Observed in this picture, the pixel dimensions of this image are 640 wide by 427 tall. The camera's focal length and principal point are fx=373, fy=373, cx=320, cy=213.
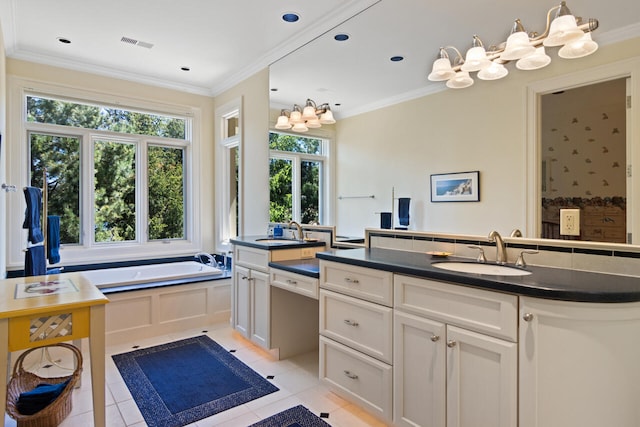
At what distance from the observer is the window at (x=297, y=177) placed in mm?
3119

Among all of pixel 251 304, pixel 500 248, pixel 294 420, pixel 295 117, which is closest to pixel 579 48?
pixel 500 248

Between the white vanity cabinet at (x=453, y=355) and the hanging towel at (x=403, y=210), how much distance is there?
→ 0.63m

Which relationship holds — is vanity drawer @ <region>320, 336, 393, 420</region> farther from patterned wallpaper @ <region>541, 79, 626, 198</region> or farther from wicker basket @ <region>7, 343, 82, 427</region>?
wicker basket @ <region>7, 343, 82, 427</region>

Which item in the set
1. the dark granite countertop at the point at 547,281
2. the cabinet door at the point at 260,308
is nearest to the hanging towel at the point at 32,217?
the cabinet door at the point at 260,308

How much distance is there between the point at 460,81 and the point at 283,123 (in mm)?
1866

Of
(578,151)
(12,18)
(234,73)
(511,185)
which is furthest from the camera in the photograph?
(234,73)

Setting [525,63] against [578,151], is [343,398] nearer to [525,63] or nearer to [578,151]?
[578,151]

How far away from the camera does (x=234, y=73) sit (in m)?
4.22

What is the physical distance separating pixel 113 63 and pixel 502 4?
3771 millimetres

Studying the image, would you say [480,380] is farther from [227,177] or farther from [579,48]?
[227,177]

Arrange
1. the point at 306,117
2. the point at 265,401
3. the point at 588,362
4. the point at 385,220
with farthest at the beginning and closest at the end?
1. the point at 306,117
2. the point at 385,220
3. the point at 265,401
4. the point at 588,362

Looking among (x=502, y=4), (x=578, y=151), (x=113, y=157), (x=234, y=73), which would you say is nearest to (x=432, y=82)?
(x=502, y=4)

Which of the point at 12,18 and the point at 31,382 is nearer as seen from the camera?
the point at 31,382

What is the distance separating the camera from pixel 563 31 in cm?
164
